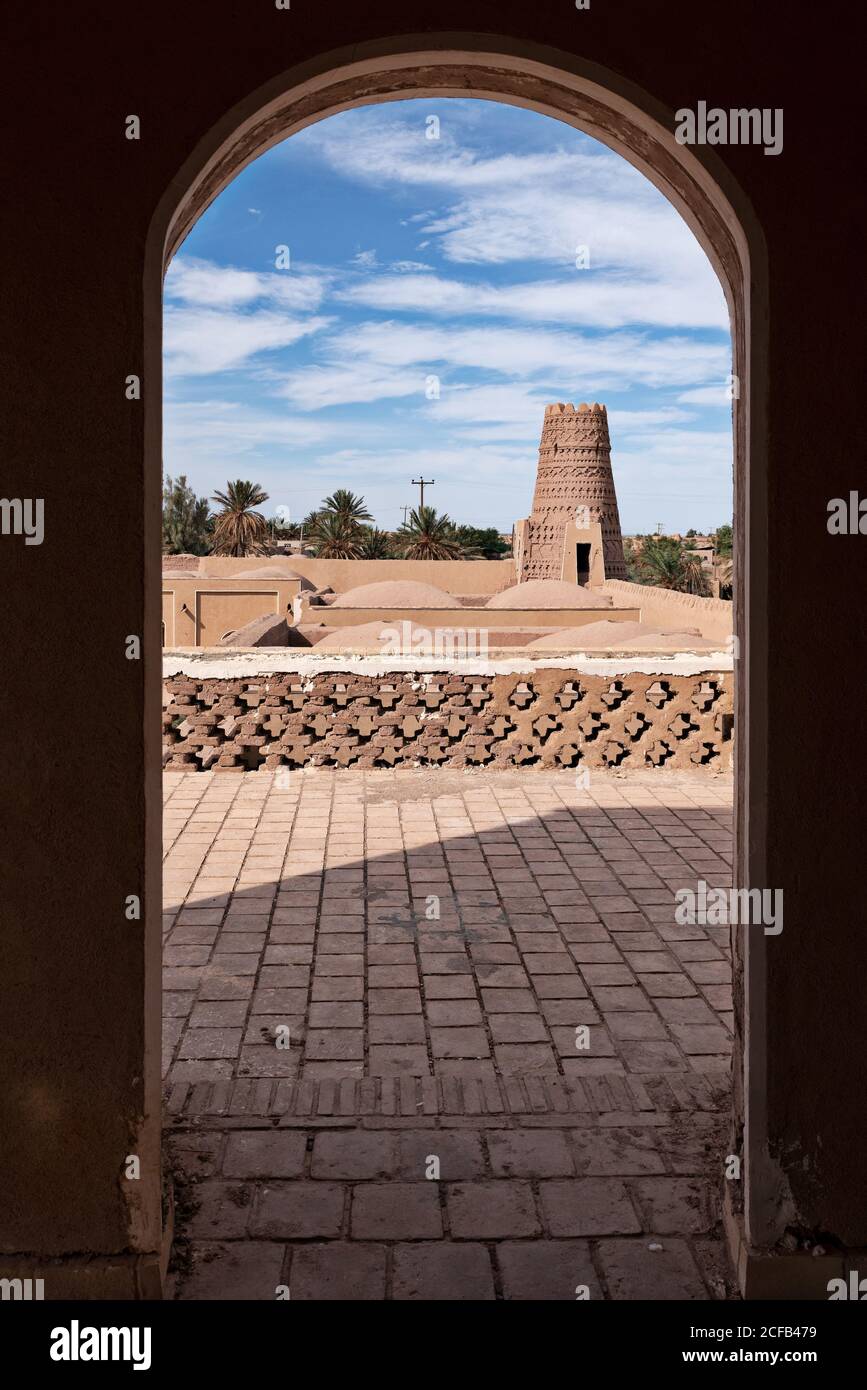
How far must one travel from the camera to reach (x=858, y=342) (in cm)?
294

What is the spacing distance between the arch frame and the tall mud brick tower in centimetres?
2954

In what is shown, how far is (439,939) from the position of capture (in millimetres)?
6176

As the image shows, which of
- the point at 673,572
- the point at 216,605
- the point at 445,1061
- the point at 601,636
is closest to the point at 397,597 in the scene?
the point at 216,605

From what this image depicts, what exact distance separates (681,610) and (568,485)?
10.2 metres

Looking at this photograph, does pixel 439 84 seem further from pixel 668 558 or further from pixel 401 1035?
pixel 668 558

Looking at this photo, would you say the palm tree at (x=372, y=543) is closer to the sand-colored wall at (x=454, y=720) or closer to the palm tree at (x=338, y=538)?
the palm tree at (x=338, y=538)

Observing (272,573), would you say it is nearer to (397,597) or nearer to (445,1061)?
(397,597)

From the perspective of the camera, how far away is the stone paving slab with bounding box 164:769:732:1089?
4.70 m

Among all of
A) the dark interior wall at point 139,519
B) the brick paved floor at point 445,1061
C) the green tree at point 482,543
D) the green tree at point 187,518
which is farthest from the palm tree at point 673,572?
the dark interior wall at point 139,519

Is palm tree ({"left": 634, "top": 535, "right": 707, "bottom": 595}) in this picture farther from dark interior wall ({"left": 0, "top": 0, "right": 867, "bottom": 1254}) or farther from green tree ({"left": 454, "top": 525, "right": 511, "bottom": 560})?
dark interior wall ({"left": 0, "top": 0, "right": 867, "bottom": 1254})

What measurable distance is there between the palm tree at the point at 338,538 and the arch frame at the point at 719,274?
41.8 m

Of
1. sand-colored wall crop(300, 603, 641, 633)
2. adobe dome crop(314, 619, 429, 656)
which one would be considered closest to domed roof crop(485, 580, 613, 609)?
sand-colored wall crop(300, 603, 641, 633)

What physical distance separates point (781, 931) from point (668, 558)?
44.4m
